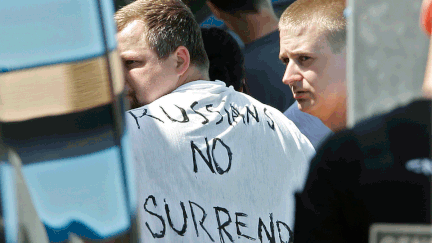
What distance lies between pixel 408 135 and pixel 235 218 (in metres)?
1.08

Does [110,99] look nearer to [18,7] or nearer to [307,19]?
[18,7]

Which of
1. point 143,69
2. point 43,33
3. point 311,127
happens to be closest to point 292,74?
point 311,127

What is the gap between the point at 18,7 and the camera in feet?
2.59

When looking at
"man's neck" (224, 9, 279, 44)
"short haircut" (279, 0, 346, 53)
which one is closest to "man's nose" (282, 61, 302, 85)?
"short haircut" (279, 0, 346, 53)

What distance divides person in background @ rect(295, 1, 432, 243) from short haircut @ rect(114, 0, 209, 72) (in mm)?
1281

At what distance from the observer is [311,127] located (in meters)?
2.45

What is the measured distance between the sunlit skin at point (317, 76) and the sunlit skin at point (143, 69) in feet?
1.82

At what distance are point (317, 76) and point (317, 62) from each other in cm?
6

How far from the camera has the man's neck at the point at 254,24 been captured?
2820 millimetres

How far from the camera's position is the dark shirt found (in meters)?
2.66

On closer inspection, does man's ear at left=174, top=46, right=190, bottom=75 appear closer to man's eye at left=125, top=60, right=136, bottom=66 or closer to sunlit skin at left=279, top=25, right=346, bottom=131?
man's eye at left=125, top=60, right=136, bottom=66

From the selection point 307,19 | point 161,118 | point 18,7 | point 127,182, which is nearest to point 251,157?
point 161,118

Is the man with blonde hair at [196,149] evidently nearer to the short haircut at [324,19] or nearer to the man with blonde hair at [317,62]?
the man with blonde hair at [317,62]

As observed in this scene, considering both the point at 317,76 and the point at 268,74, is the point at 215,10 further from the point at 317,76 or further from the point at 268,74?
the point at 317,76
